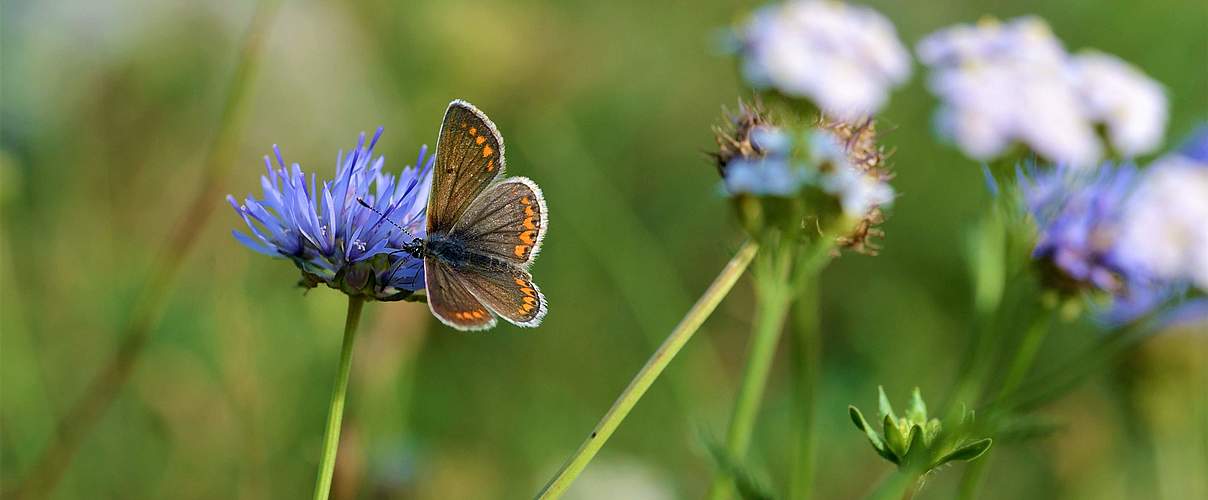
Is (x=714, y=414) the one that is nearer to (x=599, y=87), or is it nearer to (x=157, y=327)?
(x=157, y=327)

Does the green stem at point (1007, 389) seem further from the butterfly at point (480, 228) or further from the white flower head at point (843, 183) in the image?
the butterfly at point (480, 228)

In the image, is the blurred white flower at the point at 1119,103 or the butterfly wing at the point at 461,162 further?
the blurred white flower at the point at 1119,103

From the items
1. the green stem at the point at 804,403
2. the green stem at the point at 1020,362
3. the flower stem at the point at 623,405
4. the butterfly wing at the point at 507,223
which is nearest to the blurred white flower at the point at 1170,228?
the green stem at the point at 1020,362

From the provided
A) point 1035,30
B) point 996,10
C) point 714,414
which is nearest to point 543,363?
point 714,414

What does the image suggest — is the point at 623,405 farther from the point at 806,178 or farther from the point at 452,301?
the point at 806,178

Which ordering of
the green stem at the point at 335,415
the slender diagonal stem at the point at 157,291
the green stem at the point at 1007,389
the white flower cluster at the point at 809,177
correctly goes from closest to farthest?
the green stem at the point at 335,415
the white flower cluster at the point at 809,177
the green stem at the point at 1007,389
the slender diagonal stem at the point at 157,291

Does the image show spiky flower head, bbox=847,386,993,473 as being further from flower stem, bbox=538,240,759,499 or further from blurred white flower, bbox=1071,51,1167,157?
blurred white flower, bbox=1071,51,1167,157
